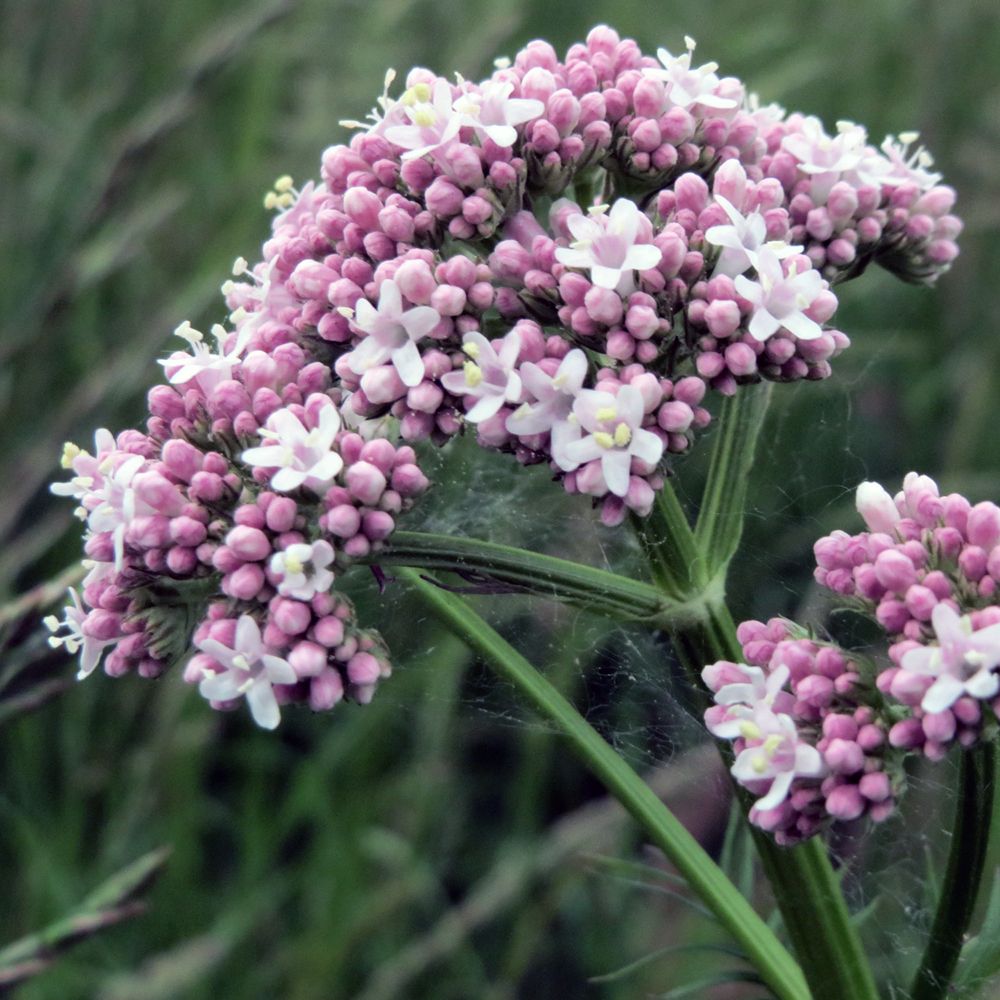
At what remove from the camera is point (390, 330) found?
2.31 m

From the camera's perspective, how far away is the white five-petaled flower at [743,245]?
227 cm

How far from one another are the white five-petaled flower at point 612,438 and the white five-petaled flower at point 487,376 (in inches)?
4.9

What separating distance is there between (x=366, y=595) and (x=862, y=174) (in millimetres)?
1443

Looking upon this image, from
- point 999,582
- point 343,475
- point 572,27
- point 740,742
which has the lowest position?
point 740,742

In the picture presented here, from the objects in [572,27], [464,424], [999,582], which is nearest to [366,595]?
[464,424]

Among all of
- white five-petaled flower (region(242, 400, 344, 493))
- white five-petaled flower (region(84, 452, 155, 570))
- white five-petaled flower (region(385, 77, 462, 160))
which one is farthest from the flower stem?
white five-petaled flower (region(385, 77, 462, 160))

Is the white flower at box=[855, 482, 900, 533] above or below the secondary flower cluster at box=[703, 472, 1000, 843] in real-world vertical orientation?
above

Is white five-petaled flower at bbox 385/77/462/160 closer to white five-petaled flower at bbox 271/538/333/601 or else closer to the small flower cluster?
the small flower cluster

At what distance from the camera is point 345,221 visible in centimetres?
248

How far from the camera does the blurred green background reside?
3244mm

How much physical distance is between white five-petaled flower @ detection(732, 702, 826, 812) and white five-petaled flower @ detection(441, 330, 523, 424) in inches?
26.9

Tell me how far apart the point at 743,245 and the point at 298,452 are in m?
0.90

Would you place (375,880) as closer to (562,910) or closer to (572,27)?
(562,910)

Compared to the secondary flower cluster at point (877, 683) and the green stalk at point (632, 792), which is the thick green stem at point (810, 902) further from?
the secondary flower cluster at point (877, 683)
